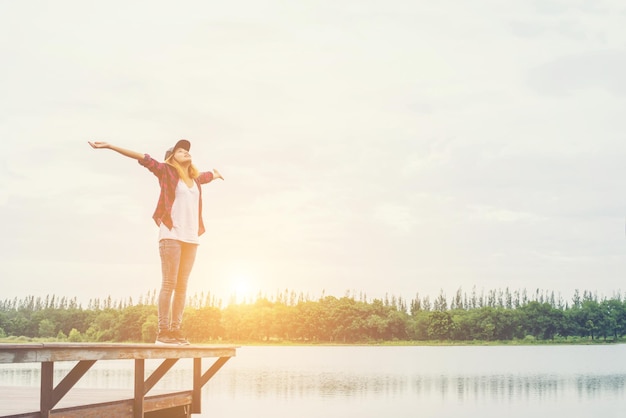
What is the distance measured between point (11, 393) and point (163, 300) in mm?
2550

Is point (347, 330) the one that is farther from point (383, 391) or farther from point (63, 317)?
point (383, 391)

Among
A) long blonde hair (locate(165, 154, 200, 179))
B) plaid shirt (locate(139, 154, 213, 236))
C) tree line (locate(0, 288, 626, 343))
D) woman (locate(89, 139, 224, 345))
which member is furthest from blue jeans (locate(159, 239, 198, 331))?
tree line (locate(0, 288, 626, 343))

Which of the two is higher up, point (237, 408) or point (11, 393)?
point (11, 393)

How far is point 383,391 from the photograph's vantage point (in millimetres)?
46562

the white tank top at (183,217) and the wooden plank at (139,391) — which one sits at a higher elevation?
the white tank top at (183,217)

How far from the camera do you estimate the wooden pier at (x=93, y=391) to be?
7406mm

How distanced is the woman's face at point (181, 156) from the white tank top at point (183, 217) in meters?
0.29

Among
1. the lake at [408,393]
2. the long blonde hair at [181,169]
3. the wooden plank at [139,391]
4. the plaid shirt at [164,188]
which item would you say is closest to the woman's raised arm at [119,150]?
the plaid shirt at [164,188]

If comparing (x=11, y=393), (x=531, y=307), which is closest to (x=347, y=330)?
(x=531, y=307)

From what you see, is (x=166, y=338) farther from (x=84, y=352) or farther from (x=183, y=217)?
(x=84, y=352)

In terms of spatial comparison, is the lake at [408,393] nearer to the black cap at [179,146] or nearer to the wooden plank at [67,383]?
the black cap at [179,146]

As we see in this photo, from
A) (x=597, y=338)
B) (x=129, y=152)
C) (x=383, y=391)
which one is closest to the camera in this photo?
(x=129, y=152)

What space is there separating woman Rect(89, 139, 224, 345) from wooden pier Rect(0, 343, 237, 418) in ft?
1.48

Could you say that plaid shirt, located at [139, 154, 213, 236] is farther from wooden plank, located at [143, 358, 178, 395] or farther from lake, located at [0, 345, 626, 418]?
lake, located at [0, 345, 626, 418]
